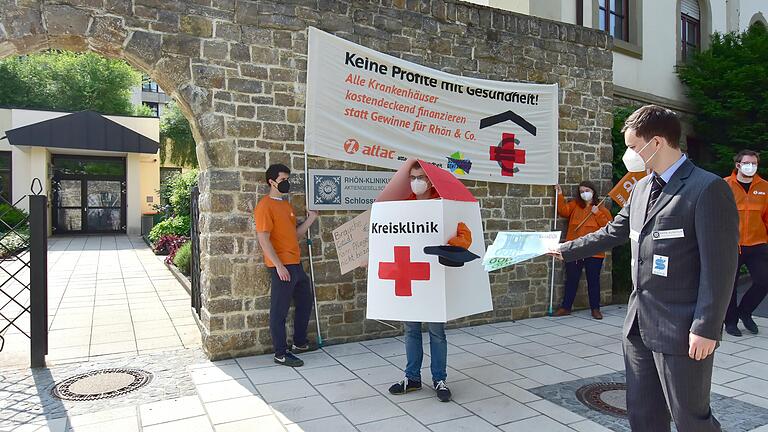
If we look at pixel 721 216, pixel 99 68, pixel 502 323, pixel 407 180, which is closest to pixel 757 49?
pixel 502 323

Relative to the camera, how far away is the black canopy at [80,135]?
17.2 m

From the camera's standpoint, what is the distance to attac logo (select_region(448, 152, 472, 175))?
6.60 m

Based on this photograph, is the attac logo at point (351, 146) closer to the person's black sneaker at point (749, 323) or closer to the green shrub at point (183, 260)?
the person's black sneaker at point (749, 323)

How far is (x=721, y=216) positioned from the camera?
232 centimetres

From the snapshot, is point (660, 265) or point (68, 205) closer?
point (660, 265)

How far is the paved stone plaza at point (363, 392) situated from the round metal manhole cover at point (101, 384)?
0.09 m

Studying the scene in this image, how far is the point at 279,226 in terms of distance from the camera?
5.09m

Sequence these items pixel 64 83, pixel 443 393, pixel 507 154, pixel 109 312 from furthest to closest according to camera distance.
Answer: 1. pixel 64 83
2. pixel 109 312
3. pixel 507 154
4. pixel 443 393

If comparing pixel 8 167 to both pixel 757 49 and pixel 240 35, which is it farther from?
pixel 757 49

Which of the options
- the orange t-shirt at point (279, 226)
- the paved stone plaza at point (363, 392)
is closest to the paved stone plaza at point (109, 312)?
the paved stone plaza at point (363, 392)

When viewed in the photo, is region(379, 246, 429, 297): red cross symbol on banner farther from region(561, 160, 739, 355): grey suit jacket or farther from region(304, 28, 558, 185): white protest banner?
region(304, 28, 558, 185): white protest banner

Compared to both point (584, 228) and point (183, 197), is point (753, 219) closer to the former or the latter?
point (584, 228)

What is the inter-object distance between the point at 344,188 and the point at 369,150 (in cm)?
53

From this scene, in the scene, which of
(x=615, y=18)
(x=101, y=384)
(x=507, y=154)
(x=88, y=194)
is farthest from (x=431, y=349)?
(x=88, y=194)
